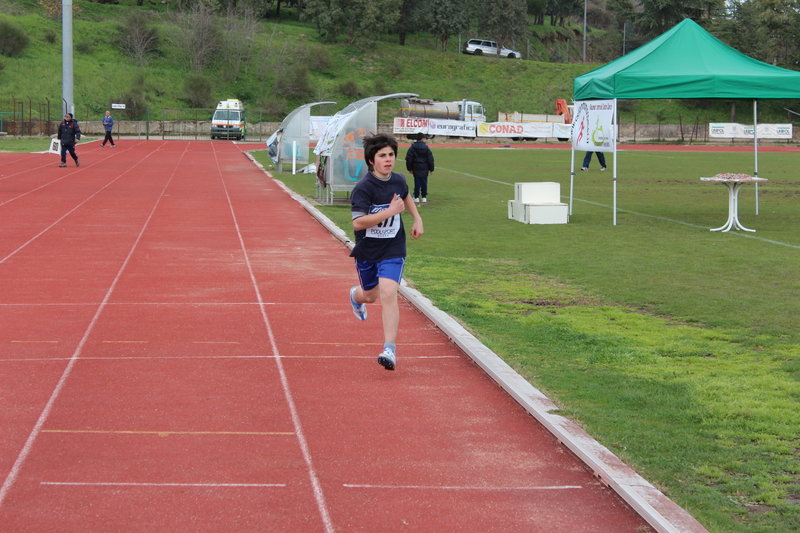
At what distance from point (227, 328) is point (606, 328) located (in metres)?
3.55

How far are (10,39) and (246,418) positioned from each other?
7297 centimetres

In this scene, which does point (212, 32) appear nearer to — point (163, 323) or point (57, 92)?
point (57, 92)

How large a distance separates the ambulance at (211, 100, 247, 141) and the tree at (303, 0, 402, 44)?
3148 cm

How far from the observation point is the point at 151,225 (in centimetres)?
1541

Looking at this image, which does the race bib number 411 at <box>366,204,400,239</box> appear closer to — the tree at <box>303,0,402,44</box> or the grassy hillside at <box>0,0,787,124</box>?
the grassy hillside at <box>0,0,787,124</box>

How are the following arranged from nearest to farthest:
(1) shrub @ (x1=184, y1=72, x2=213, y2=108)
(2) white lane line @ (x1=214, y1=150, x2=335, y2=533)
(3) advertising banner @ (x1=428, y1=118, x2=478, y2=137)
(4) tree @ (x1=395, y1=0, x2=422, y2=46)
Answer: (2) white lane line @ (x1=214, y1=150, x2=335, y2=533) < (3) advertising banner @ (x1=428, y1=118, x2=478, y2=137) < (1) shrub @ (x1=184, y1=72, x2=213, y2=108) < (4) tree @ (x1=395, y1=0, x2=422, y2=46)

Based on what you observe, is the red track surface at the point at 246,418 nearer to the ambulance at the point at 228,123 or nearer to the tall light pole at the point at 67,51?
the tall light pole at the point at 67,51

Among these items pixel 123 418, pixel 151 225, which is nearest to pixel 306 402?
pixel 123 418

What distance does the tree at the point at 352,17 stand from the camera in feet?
287

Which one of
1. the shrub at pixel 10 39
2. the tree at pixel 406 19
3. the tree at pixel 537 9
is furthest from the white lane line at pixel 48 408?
the tree at pixel 537 9

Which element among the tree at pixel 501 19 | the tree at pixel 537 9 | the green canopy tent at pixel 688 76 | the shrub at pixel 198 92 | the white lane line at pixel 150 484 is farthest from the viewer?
the tree at pixel 537 9

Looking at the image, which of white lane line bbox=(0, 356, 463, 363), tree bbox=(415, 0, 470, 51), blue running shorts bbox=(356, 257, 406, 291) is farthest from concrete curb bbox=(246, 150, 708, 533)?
tree bbox=(415, 0, 470, 51)

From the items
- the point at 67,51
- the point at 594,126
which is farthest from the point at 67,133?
the point at 594,126

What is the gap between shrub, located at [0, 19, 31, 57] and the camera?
69.2 metres
